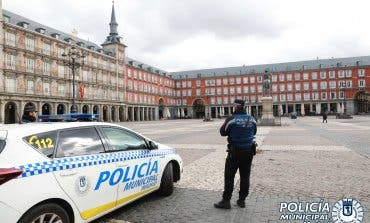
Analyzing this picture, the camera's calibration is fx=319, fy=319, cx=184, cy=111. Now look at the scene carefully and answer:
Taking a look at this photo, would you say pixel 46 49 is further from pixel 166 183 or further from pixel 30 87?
pixel 166 183

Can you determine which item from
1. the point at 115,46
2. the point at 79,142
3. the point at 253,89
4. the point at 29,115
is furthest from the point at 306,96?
the point at 79,142

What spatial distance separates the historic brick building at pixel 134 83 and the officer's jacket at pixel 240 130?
2932 cm

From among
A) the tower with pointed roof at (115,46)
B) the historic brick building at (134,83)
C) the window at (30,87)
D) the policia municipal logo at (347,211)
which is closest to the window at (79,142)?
the policia municipal logo at (347,211)

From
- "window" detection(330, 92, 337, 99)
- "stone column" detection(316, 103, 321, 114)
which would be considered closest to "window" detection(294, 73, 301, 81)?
"stone column" detection(316, 103, 321, 114)

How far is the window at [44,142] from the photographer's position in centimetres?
359

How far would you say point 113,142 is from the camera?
4730 millimetres

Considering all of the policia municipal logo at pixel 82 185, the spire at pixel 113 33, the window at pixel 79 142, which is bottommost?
the policia municipal logo at pixel 82 185

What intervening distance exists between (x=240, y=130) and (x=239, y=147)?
0.27 metres

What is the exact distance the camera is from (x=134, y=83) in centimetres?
7575

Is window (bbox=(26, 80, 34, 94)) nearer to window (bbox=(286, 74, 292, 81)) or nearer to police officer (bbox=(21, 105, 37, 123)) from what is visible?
police officer (bbox=(21, 105, 37, 123))

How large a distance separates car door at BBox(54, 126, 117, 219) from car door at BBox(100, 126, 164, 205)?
19 cm

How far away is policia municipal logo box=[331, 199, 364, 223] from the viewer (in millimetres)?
4582

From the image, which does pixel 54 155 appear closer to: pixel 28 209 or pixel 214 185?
pixel 28 209

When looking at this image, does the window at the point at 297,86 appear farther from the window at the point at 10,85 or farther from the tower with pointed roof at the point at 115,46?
the window at the point at 10,85
